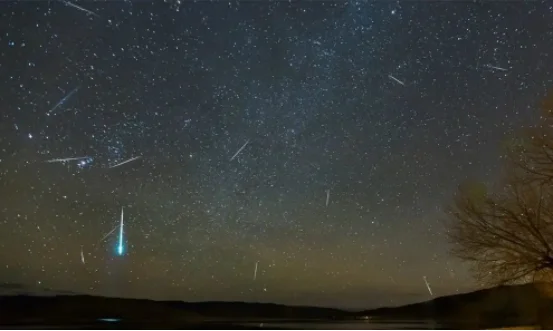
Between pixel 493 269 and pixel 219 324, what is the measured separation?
6.41 m

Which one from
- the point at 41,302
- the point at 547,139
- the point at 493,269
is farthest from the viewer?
the point at 41,302

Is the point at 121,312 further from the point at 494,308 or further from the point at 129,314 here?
the point at 494,308

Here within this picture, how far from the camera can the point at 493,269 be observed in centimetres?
1116

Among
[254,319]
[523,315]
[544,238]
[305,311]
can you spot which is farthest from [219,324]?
[544,238]

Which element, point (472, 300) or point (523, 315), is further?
point (472, 300)

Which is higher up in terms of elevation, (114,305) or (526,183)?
(526,183)

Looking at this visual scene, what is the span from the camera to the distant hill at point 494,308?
10461mm

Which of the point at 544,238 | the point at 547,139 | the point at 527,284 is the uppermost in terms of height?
the point at 547,139

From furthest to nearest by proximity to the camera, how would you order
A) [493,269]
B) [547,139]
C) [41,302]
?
1. [41,302]
2. [493,269]
3. [547,139]

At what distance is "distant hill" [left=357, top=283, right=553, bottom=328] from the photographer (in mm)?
10461

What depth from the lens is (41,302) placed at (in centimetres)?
1204

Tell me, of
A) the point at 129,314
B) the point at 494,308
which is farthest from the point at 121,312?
the point at 494,308

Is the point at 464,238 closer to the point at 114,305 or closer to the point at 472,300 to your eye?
the point at 472,300

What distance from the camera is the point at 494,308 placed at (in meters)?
11.0
